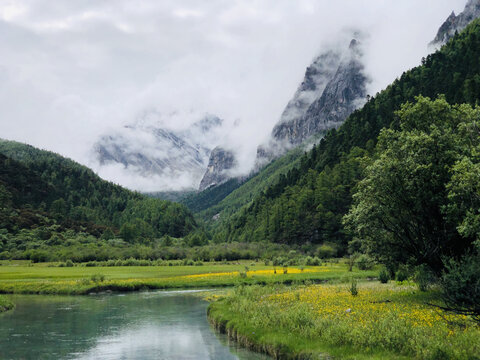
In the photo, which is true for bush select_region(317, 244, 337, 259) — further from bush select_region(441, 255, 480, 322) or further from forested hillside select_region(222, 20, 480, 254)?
bush select_region(441, 255, 480, 322)

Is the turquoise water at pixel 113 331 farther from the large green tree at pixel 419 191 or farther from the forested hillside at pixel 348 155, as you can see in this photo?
the forested hillside at pixel 348 155

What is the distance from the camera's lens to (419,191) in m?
34.0

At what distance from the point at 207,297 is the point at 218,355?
3191cm

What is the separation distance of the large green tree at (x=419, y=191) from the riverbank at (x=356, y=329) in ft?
14.8

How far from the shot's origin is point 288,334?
26.8 meters

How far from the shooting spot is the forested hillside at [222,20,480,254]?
14312cm

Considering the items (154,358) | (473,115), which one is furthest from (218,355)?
(473,115)

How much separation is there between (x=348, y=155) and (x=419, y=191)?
135 metres

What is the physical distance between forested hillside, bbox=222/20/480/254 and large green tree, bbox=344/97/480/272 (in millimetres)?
90932

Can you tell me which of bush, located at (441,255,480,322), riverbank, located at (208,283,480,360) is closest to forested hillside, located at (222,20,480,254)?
riverbank, located at (208,283,480,360)

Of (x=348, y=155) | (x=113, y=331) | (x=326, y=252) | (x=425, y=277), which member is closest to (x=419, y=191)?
(x=425, y=277)

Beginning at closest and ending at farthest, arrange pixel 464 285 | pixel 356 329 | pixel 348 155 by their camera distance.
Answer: pixel 464 285 < pixel 356 329 < pixel 348 155

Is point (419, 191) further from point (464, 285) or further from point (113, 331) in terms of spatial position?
point (113, 331)

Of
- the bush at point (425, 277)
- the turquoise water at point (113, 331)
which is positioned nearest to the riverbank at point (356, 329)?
the bush at point (425, 277)
